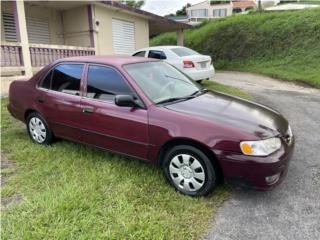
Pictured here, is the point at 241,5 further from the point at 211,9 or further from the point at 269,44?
the point at 269,44

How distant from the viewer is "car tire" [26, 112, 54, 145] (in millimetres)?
4832

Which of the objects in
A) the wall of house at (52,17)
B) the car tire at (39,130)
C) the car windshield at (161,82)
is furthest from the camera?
the wall of house at (52,17)

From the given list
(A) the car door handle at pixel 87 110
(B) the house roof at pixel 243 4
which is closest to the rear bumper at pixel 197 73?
(A) the car door handle at pixel 87 110

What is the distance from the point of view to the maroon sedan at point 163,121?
3.11m

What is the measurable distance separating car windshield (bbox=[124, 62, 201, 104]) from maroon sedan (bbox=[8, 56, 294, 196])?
0.05 feet

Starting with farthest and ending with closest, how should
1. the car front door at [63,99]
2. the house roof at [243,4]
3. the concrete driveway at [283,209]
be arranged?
the house roof at [243,4] → the car front door at [63,99] → the concrete driveway at [283,209]

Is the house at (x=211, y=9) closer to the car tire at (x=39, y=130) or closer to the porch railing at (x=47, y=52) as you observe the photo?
the porch railing at (x=47, y=52)

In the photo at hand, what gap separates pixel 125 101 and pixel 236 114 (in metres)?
1.35

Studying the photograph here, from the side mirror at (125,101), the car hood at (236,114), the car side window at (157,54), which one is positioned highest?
the car side window at (157,54)

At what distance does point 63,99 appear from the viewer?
4.41 meters

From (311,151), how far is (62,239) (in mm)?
3833

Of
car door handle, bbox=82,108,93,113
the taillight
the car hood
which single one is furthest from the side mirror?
the taillight

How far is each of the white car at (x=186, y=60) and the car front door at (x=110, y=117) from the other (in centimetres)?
551

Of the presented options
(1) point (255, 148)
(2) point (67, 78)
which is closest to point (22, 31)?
(2) point (67, 78)
